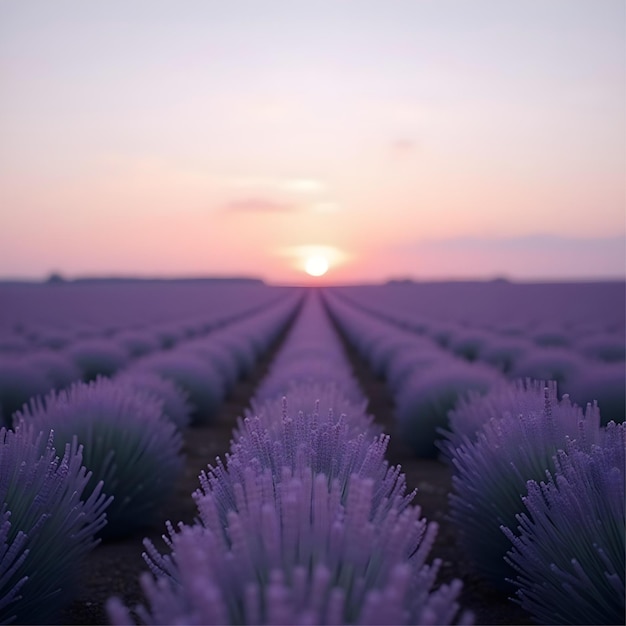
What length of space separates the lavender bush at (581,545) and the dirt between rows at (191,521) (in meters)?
1.15

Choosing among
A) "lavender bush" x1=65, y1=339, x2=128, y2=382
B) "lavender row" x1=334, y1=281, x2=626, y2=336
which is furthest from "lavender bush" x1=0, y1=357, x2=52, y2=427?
"lavender row" x1=334, y1=281, x2=626, y2=336

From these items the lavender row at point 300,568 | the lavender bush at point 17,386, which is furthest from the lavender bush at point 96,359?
the lavender row at point 300,568

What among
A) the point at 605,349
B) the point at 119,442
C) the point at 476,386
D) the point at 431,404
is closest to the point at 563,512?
the point at 119,442

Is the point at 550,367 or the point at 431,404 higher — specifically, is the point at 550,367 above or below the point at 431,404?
above

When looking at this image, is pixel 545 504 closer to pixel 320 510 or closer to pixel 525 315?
pixel 320 510

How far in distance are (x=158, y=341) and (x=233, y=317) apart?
13.5 metres

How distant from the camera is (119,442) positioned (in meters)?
4.60

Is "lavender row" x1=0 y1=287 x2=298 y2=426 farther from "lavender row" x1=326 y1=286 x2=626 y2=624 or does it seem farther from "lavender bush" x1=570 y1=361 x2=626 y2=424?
"lavender bush" x1=570 y1=361 x2=626 y2=424

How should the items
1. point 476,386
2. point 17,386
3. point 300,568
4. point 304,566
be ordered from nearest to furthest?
point 300,568, point 304,566, point 476,386, point 17,386

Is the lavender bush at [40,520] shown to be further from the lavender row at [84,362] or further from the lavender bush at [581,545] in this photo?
the lavender row at [84,362]

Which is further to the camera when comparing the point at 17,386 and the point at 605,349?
Result: the point at 605,349

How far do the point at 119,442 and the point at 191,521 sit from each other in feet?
3.69

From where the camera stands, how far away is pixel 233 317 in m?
30.3

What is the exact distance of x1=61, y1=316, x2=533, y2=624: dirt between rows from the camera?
3.79m
